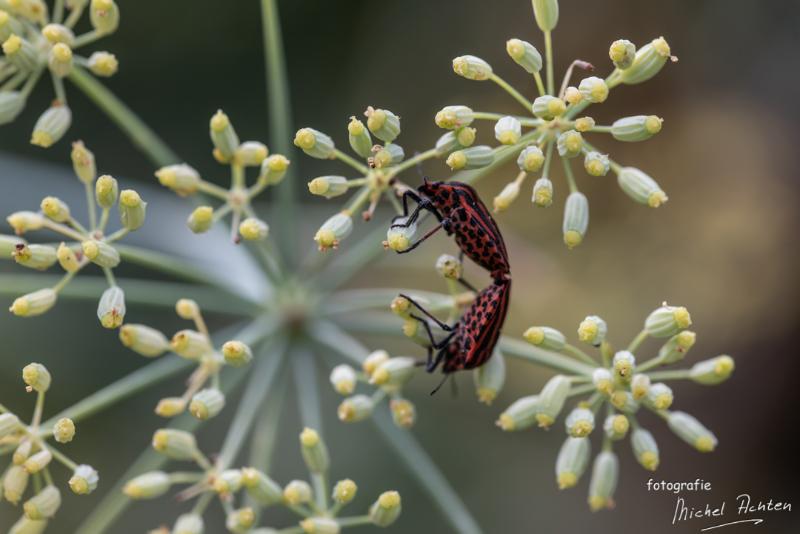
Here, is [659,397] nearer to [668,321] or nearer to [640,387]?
[640,387]

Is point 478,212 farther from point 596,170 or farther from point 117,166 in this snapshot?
point 117,166

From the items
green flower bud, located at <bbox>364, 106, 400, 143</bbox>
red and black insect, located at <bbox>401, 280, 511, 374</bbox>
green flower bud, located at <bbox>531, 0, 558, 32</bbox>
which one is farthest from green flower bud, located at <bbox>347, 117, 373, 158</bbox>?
green flower bud, located at <bbox>531, 0, 558, 32</bbox>

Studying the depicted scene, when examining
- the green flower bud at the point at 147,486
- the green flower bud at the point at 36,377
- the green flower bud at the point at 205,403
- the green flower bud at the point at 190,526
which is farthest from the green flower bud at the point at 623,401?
the green flower bud at the point at 36,377

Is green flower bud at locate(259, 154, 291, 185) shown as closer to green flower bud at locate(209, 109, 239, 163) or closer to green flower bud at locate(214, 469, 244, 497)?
green flower bud at locate(209, 109, 239, 163)

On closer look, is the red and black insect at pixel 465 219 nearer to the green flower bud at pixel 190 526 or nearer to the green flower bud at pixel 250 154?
the green flower bud at pixel 250 154

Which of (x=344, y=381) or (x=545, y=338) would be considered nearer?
(x=545, y=338)

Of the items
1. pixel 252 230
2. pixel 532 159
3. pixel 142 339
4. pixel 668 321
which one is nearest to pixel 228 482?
pixel 142 339
